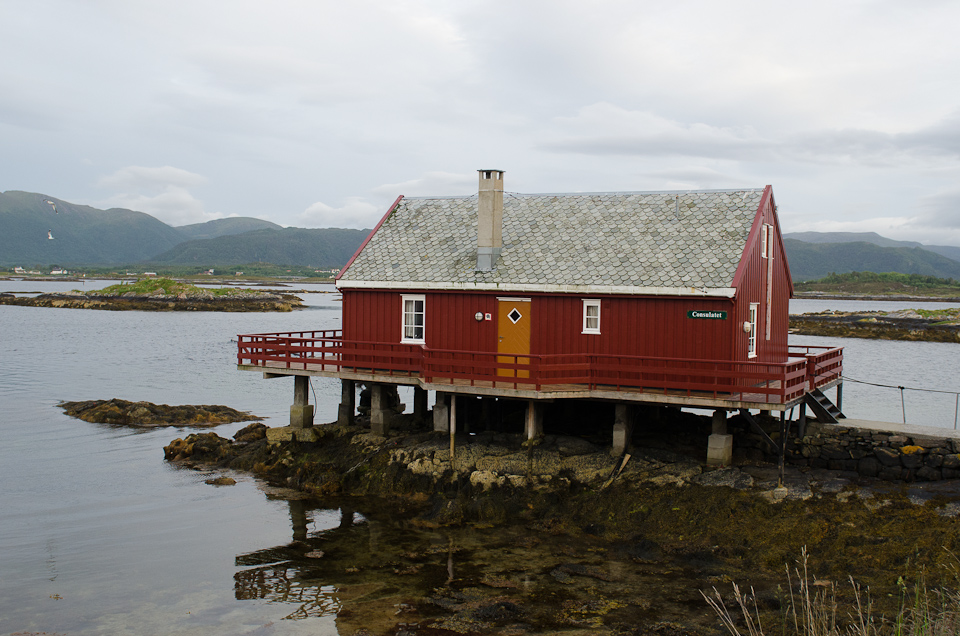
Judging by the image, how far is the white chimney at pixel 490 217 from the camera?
24.0 metres

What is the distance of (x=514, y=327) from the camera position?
23203 millimetres

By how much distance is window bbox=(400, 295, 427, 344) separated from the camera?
80.8ft

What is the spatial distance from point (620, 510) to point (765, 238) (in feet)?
32.6

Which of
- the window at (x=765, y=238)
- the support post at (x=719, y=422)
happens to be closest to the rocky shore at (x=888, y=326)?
the window at (x=765, y=238)

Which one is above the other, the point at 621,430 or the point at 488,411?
the point at 621,430

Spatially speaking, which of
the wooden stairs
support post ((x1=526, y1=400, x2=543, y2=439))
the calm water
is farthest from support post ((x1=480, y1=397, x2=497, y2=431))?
the wooden stairs

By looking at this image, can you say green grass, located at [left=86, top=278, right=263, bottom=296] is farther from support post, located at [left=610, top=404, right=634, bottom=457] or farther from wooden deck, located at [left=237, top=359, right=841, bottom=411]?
support post, located at [left=610, top=404, right=634, bottom=457]

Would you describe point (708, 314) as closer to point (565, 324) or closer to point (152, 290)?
point (565, 324)

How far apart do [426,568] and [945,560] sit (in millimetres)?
10356

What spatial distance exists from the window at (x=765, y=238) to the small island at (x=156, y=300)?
317 ft

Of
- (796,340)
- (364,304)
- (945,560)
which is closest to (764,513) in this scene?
(945,560)

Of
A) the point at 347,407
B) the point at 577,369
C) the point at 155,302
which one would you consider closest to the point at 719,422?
the point at 577,369

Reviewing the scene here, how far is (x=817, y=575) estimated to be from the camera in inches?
623

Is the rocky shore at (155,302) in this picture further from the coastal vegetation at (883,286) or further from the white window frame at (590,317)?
the coastal vegetation at (883,286)
